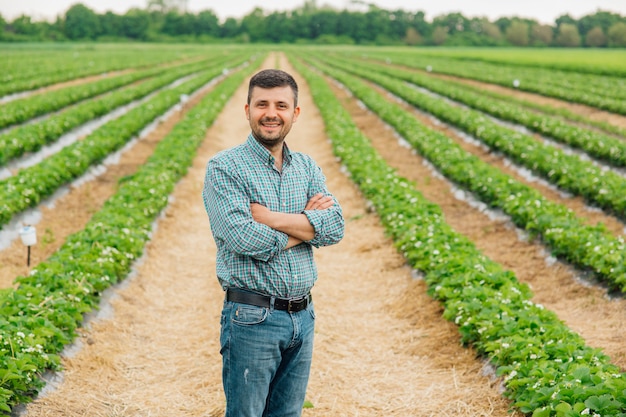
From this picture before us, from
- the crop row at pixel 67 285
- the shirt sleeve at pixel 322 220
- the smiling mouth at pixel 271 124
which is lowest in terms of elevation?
the crop row at pixel 67 285

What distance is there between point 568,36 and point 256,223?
119 m

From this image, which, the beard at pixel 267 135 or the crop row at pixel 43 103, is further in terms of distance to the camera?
the crop row at pixel 43 103

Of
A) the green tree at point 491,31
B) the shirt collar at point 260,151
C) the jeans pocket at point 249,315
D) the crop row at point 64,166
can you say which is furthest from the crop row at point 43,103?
the green tree at point 491,31

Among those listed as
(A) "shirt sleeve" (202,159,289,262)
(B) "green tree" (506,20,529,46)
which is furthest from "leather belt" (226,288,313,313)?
(B) "green tree" (506,20,529,46)

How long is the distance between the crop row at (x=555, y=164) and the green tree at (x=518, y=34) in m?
102

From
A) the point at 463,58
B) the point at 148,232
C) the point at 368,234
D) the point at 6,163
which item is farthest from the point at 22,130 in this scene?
the point at 463,58

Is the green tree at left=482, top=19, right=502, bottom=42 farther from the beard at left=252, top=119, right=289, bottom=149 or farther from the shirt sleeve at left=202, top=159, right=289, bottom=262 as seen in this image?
the shirt sleeve at left=202, top=159, right=289, bottom=262

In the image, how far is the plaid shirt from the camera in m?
2.96

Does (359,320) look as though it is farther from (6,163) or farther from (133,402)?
(6,163)

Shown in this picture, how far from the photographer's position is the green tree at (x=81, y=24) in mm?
108569

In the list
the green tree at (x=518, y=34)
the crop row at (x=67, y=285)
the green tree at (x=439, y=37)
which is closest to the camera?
Answer: the crop row at (x=67, y=285)

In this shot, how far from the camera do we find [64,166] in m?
12.0

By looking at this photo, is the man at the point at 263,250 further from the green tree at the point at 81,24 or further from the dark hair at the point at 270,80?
the green tree at the point at 81,24

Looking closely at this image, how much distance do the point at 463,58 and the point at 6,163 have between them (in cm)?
5429
